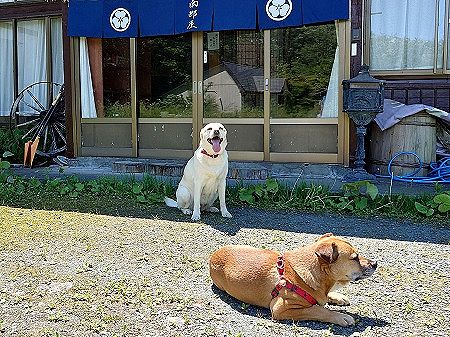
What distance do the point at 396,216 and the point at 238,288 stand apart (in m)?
2.93

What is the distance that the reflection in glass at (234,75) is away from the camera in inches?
294

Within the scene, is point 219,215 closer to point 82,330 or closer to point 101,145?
point 82,330

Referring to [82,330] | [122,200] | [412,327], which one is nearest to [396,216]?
[412,327]

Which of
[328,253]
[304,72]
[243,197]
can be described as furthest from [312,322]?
[304,72]

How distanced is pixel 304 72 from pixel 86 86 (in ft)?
12.3

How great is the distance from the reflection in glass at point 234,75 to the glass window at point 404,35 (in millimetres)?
1788

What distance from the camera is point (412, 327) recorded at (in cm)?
273

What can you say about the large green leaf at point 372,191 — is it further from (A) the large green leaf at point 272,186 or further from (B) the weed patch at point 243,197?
(A) the large green leaf at point 272,186

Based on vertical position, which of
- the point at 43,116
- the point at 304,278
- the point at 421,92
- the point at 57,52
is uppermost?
the point at 57,52

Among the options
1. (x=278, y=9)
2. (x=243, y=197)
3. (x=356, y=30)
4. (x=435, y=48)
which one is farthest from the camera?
(x=435, y=48)

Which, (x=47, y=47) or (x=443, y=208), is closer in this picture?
(x=443, y=208)

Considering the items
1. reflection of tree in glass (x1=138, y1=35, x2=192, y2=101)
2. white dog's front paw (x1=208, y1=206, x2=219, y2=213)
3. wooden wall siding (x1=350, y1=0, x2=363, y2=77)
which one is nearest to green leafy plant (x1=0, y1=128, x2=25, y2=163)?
reflection of tree in glass (x1=138, y1=35, x2=192, y2=101)

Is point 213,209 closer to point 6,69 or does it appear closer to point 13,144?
point 13,144

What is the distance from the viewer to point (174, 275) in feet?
11.7
